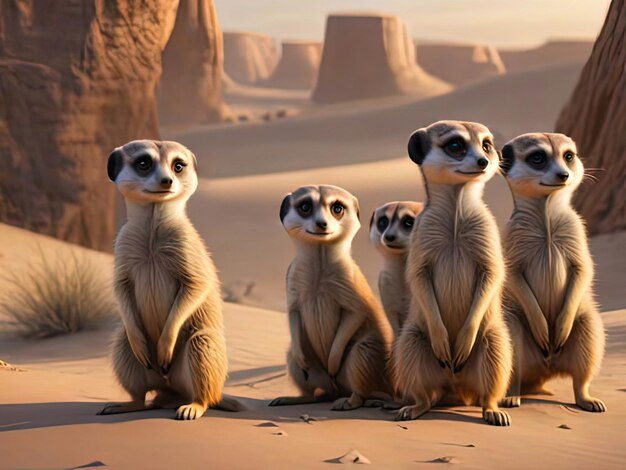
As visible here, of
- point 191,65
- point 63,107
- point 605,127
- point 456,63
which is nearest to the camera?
point 605,127

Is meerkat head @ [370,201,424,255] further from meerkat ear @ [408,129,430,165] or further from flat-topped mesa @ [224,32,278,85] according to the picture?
flat-topped mesa @ [224,32,278,85]

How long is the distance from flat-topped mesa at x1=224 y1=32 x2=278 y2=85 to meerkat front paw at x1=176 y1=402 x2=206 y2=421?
197 feet

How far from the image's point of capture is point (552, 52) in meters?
53.4

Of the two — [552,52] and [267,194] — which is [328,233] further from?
[552,52]

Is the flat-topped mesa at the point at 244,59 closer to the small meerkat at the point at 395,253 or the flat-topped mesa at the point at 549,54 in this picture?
the flat-topped mesa at the point at 549,54

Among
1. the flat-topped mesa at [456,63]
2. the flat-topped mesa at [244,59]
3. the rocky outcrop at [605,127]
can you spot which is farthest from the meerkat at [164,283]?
the flat-topped mesa at [244,59]

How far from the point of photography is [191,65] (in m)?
28.8

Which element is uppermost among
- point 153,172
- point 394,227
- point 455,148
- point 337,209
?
point 455,148

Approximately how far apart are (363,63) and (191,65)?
13563mm

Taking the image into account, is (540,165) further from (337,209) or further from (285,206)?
(285,206)

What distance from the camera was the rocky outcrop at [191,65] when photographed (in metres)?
27.8

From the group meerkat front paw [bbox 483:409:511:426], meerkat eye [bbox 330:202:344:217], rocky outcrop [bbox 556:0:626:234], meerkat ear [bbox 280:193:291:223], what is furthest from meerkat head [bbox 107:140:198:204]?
rocky outcrop [bbox 556:0:626:234]

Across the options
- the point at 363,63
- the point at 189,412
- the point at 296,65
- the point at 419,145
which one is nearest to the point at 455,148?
the point at 419,145

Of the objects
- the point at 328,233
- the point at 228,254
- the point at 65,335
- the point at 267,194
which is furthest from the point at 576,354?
the point at 267,194
